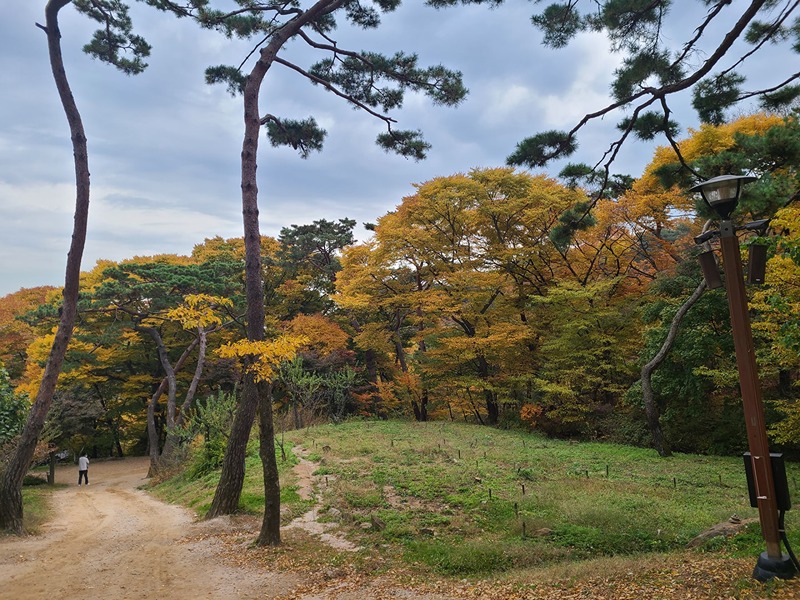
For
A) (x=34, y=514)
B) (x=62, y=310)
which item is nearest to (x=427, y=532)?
(x=62, y=310)

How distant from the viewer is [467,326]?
65.4ft

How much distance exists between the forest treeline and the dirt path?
11.7ft

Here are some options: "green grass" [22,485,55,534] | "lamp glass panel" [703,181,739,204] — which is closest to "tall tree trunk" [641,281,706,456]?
"lamp glass panel" [703,181,739,204]

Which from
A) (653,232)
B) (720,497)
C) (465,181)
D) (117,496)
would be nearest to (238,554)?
(720,497)

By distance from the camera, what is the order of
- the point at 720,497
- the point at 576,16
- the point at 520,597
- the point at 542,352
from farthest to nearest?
the point at 542,352, the point at 720,497, the point at 576,16, the point at 520,597

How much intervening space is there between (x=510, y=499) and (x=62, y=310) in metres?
8.42

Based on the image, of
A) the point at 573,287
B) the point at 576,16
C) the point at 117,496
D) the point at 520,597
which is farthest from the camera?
the point at 573,287

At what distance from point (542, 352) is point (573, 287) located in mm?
3031

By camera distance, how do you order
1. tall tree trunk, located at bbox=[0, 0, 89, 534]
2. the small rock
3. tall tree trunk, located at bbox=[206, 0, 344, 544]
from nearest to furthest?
the small rock, tall tree trunk, located at bbox=[206, 0, 344, 544], tall tree trunk, located at bbox=[0, 0, 89, 534]

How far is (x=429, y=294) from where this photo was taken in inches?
747

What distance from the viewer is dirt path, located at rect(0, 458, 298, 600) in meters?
5.29

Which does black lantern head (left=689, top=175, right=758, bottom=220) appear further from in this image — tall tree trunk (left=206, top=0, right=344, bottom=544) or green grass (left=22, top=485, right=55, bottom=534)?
green grass (left=22, top=485, right=55, bottom=534)

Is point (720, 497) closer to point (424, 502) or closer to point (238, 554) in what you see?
point (424, 502)

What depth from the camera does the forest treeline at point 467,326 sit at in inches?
521
